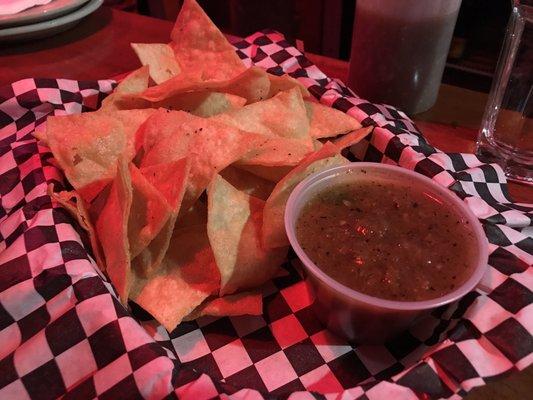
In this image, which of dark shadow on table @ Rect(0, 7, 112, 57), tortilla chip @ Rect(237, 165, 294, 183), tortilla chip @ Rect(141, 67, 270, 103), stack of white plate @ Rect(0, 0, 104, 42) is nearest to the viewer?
tortilla chip @ Rect(237, 165, 294, 183)

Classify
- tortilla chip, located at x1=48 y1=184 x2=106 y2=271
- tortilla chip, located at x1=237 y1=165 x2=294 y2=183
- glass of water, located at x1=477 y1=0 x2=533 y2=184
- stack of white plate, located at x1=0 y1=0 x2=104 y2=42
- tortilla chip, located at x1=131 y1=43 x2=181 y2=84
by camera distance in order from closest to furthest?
tortilla chip, located at x1=48 y1=184 x2=106 y2=271
tortilla chip, located at x1=237 y1=165 x2=294 y2=183
glass of water, located at x1=477 y1=0 x2=533 y2=184
tortilla chip, located at x1=131 y1=43 x2=181 y2=84
stack of white plate, located at x1=0 y1=0 x2=104 y2=42

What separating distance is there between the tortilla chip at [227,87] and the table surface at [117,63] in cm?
65

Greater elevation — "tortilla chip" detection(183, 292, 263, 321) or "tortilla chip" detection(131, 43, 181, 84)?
"tortilla chip" detection(131, 43, 181, 84)

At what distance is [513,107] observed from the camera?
1731 mm

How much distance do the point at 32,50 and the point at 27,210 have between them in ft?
4.51

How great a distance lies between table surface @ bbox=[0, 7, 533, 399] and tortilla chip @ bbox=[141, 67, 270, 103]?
655 mm

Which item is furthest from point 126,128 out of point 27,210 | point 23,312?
point 23,312

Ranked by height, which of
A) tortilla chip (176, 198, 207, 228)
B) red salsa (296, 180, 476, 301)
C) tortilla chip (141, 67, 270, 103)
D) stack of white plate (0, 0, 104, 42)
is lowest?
tortilla chip (176, 198, 207, 228)

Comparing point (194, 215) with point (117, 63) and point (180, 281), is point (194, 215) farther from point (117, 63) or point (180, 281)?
point (117, 63)

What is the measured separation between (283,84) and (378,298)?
34.0 inches

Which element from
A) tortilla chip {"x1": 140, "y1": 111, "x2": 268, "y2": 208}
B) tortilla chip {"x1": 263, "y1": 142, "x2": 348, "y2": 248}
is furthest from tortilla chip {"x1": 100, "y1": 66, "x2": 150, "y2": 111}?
tortilla chip {"x1": 263, "y1": 142, "x2": 348, "y2": 248}

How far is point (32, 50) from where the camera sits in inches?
94.2

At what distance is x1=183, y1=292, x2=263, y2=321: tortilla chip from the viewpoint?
123cm

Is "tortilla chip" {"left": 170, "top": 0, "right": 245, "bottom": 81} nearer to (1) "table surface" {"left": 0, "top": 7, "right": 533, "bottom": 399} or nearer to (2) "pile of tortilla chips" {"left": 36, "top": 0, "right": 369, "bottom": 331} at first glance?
(2) "pile of tortilla chips" {"left": 36, "top": 0, "right": 369, "bottom": 331}
